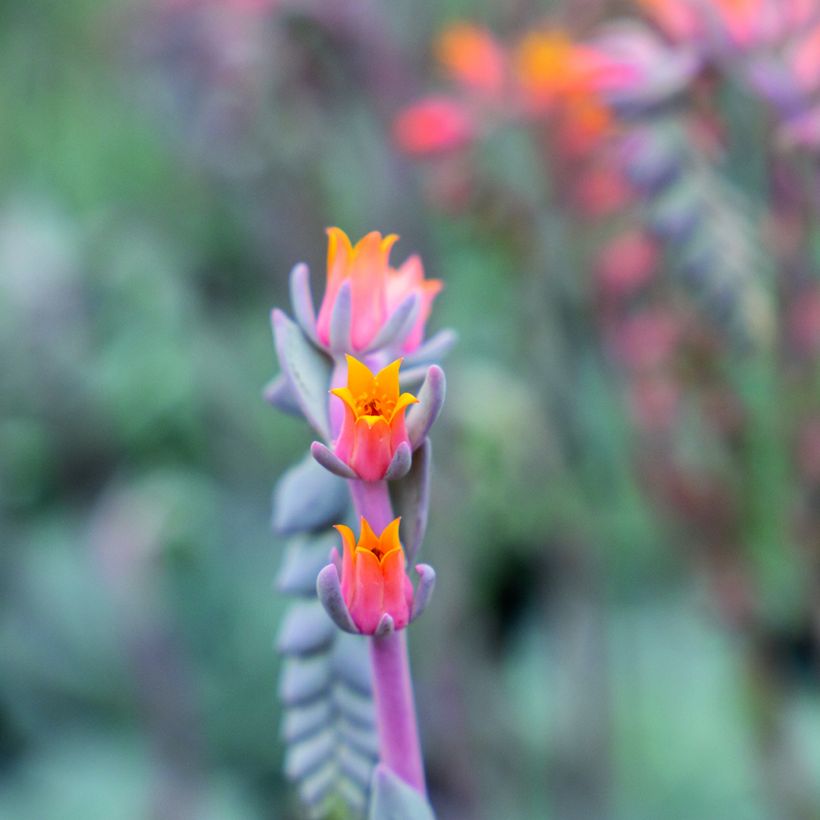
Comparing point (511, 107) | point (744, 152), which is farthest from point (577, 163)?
point (744, 152)

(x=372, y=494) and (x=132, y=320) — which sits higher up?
(x=132, y=320)

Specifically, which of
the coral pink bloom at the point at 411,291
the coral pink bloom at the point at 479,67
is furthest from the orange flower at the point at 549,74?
the coral pink bloom at the point at 411,291

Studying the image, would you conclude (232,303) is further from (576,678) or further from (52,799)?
(576,678)

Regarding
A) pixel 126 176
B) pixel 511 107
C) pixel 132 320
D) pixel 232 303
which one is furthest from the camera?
pixel 126 176

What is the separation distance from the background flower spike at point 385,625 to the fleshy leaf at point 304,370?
0.14ft

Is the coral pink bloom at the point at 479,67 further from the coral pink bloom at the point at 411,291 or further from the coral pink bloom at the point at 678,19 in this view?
the coral pink bloom at the point at 411,291

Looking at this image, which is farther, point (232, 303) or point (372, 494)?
point (232, 303)

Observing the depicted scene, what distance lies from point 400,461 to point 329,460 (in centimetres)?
2

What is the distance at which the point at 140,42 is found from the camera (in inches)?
43.6

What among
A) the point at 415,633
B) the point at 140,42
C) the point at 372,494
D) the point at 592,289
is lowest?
the point at 415,633

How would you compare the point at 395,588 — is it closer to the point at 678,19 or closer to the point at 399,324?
the point at 399,324

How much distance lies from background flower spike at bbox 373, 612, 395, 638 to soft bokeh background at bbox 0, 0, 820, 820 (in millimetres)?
341

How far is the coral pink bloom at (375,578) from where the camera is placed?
0.80ft

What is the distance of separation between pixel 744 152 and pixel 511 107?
0.24m
